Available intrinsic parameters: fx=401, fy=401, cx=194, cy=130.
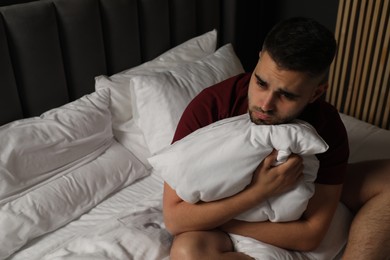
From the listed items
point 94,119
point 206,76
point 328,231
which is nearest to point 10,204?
point 94,119

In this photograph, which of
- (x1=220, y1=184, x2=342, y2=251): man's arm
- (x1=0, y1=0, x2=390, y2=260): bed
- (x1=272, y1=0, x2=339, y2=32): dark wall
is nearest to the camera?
(x1=220, y1=184, x2=342, y2=251): man's arm

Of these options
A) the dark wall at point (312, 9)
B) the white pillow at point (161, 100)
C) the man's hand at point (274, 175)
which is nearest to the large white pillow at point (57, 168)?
the white pillow at point (161, 100)

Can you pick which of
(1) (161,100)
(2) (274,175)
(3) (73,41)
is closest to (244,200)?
(2) (274,175)

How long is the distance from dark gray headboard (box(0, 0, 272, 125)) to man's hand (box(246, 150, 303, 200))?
85 centimetres

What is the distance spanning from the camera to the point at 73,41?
1490mm

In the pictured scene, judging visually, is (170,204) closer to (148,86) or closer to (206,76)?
(148,86)

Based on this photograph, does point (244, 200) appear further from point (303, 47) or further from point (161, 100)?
point (161, 100)

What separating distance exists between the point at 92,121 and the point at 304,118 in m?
0.77

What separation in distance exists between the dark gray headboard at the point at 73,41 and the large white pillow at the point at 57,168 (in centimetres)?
8

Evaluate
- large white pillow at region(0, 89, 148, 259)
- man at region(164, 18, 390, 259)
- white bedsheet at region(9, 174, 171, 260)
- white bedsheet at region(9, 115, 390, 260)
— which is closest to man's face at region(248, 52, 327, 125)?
man at region(164, 18, 390, 259)

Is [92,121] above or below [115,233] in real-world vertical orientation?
above

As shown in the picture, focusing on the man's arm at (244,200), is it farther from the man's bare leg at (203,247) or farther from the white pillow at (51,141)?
the white pillow at (51,141)

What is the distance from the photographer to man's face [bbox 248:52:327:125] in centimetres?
103

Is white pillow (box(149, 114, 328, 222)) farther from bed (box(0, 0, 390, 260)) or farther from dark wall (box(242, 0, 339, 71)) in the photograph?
dark wall (box(242, 0, 339, 71))
